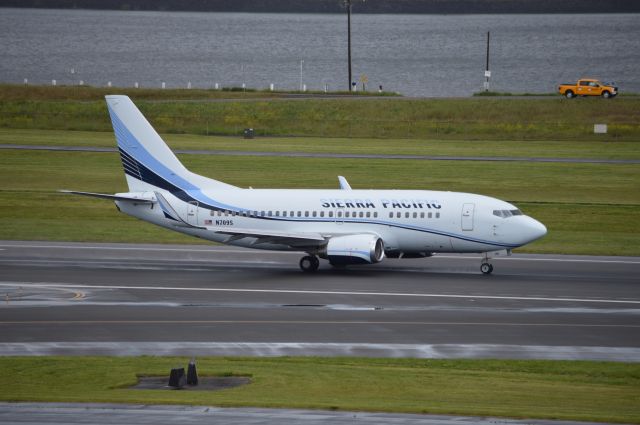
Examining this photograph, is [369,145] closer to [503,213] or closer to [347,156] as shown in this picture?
[347,156]

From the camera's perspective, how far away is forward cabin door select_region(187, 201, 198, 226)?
5206cm

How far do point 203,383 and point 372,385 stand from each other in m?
4.61

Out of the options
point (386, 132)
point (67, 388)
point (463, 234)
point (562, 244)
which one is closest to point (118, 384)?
point (67, 388)

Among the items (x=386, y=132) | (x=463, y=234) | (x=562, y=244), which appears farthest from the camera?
(x=386, y=132)

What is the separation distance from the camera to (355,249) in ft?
158

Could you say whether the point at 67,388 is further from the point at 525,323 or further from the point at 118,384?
the point at 525,323

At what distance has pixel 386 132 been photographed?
110 metres

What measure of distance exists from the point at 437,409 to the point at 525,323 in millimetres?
13111

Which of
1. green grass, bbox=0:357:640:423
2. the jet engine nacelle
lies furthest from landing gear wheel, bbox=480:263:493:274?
green grass, bbox=0:357:640:423

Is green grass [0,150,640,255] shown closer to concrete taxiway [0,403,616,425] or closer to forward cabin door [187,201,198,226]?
forward cabin door [187,201,198,226]

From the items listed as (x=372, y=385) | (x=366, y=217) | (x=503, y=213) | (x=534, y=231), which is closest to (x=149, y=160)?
(x=366, y=217)

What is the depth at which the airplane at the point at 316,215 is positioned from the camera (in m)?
48.7

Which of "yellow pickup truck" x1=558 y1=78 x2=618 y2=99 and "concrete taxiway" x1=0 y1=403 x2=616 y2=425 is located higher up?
"yellow pickup truck" x1=558 y1=78 x2=618 y2=99

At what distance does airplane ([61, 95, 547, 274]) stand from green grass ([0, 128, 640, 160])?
4427cm
